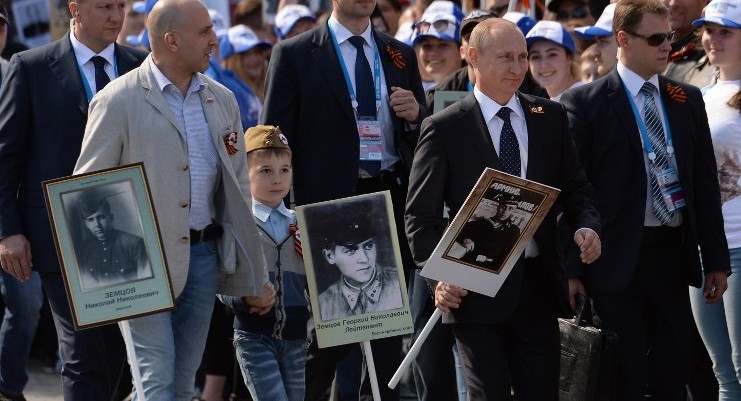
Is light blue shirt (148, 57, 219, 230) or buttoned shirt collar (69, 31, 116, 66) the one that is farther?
buttoned shirt collar (69, 31, 116, 66)

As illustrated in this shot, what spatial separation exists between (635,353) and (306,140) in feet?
6.74

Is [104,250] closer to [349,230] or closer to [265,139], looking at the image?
[349,230]

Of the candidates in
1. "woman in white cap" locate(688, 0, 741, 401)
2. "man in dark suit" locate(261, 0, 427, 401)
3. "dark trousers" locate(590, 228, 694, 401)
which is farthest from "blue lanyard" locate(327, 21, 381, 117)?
"woman in white cap" locate(688, 0, 741, 401)

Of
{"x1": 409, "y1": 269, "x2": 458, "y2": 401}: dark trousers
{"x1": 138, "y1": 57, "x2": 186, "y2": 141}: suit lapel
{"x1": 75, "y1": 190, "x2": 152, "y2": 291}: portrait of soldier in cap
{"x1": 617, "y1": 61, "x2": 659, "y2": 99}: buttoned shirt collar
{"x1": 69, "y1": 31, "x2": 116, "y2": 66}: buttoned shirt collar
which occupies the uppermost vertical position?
{"x1": 69, "y1": 31, "x2": 116, "y2": 66}: buttoned shirt collar

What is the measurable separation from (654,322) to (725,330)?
2.13 ft

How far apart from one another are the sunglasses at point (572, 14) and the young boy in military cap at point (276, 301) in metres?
3.81

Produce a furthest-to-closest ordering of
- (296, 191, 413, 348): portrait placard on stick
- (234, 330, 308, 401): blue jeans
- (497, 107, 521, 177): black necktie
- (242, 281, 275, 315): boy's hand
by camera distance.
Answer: (234, 330, 308, 401): blue jeans < (296, 191, 413, 348): portrait placard on stick < (242, 281, 275, 315): boy's hand < (497, 107, 521, 177): black necktie

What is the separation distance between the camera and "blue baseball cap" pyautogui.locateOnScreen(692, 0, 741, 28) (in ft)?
27.3

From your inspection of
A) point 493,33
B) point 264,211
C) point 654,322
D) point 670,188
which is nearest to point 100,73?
point 264,211

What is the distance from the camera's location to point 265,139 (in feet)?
25.4

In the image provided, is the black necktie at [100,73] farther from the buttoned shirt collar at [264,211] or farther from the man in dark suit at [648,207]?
the man in dark suit at [648,207]

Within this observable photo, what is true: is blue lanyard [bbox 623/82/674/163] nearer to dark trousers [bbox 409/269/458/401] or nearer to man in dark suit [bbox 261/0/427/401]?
man in dark suit [bbox 261/0/427/401]

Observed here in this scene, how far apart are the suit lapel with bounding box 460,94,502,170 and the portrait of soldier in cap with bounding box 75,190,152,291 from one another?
5.04ft

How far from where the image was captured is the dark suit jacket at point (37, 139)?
7.73m
